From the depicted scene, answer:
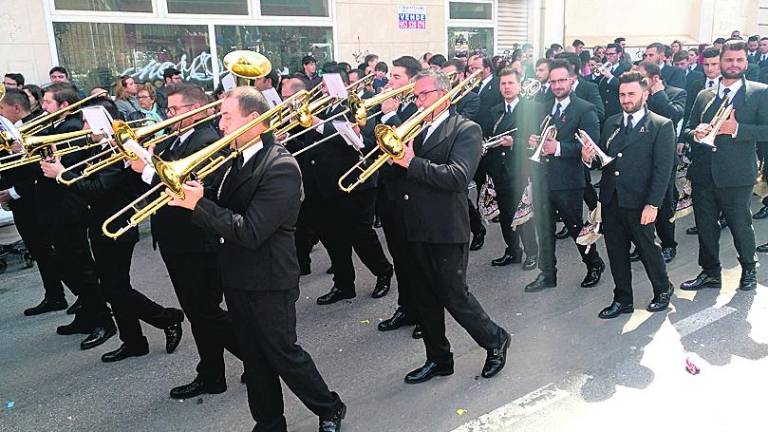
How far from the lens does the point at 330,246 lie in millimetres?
5668

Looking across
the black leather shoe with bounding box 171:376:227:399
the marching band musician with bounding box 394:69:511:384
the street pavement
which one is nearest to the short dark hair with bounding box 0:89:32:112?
the street pavement

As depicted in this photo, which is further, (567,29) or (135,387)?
(567,29)

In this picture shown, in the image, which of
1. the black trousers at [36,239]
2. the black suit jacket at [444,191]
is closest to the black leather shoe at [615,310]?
the black suit jacket at [444,191]

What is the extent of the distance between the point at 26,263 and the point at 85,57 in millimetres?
4773

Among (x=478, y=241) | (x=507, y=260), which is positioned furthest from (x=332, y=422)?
(x=478, y=241)

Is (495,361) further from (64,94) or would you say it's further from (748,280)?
(64,94)

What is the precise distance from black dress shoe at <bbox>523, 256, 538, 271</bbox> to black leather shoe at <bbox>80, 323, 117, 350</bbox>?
→ 3.77 metres

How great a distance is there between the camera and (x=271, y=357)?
10.6 feet

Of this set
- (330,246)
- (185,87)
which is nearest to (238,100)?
(185,87)

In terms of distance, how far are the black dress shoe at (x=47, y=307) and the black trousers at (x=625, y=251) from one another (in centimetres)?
482

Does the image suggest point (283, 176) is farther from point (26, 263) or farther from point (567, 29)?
point (567, 29)

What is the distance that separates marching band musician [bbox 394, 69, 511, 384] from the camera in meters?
3.70

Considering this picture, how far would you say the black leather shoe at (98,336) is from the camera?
16.0 ft

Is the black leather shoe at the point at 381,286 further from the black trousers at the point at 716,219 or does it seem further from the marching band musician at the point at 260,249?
the black trousers at the point at 716,219
